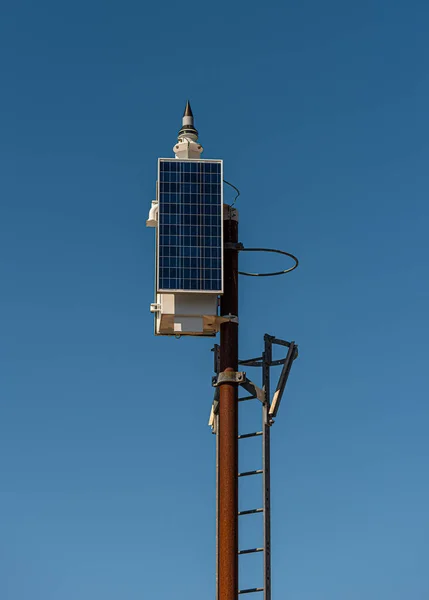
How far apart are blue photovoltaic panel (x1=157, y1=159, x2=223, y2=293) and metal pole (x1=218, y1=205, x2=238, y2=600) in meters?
1.88

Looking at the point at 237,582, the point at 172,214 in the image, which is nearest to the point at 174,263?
the point at 172,214

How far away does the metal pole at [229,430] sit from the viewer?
73.1 metres

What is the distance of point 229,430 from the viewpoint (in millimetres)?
74562

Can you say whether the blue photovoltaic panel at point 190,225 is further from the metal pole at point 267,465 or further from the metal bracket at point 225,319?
the metal pole at point 267,465

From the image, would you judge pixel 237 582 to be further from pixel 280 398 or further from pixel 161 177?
pixel 161 177

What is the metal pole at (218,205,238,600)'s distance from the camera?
7312 centimetres

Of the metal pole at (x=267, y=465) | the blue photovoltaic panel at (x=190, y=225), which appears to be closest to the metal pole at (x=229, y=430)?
the metal pole at (x=267, y=465)

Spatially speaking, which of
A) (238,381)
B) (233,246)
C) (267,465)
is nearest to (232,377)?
(238,381)

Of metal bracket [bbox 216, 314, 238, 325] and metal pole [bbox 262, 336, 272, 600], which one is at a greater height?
metal bracket [bbox 216, 314, 238, 325]

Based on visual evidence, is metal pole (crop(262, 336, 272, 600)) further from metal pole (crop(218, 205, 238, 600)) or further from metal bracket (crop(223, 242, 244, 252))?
metal bracket (crop(223, 242, 244, 252))

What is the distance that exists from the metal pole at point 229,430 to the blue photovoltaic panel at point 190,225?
188 cm

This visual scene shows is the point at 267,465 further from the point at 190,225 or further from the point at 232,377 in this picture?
the point at 190,225

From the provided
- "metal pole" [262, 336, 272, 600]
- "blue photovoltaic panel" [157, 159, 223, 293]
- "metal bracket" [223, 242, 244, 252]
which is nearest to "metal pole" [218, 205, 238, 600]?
"metal bracket" [223, 242, 244, 252]

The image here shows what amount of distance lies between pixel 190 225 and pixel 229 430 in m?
7.82
